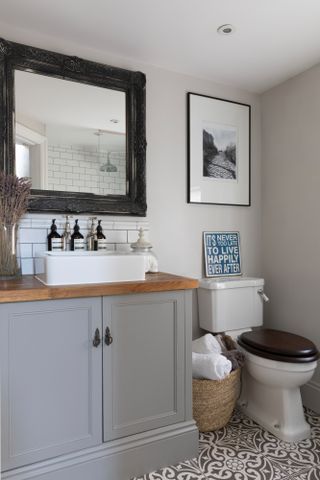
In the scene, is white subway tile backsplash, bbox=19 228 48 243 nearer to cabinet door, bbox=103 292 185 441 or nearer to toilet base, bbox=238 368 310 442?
cabinet door, bbox=103 292 185 441

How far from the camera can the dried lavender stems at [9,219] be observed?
5.41 feet

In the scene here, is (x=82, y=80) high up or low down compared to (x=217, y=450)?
up

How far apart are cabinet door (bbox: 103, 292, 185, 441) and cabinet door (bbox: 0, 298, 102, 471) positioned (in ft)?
0.20

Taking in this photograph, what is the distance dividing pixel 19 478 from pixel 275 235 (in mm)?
2113

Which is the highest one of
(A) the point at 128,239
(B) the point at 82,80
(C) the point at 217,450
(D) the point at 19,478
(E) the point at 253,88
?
(E) the point at 253,88

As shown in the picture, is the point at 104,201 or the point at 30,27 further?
the point at 104,201

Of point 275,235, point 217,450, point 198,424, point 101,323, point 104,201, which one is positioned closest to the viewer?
point 101,323

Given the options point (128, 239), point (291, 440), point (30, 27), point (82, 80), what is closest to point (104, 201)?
point (128, 239)

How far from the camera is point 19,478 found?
138 cm

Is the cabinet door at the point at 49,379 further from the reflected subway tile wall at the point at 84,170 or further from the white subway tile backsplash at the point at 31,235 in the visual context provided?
the reflected subway tile wall at the point at 84,170

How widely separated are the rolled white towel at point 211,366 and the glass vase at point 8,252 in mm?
1093

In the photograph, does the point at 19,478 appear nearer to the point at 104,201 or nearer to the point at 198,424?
the point at 198,424

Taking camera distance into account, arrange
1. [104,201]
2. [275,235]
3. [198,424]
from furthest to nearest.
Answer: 1. [275,235]
2. [104,201]
3. [198,424]

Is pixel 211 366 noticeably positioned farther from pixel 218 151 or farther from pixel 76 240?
pixel 218 151
